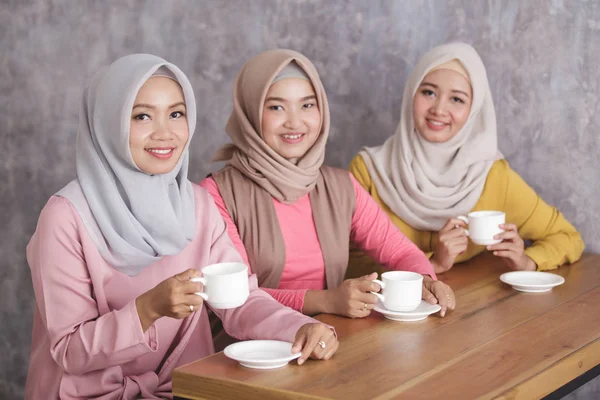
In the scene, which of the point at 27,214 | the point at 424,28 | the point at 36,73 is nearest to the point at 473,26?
the point at 424,28

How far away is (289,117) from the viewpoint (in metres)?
2.59

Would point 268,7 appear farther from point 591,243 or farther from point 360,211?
point 591,243

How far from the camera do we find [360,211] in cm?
280

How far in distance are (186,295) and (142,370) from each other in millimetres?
457

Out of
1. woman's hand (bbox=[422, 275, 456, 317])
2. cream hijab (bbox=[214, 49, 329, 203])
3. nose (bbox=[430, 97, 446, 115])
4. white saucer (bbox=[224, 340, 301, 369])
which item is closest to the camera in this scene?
white saucer (bbox=[224, 340, 301, 369])

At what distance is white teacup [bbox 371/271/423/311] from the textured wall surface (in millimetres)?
1260

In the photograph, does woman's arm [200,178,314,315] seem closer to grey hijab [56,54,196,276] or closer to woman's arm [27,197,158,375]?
grey hijab [56,54,196,276]

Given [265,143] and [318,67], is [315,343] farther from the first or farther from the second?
[318,67]

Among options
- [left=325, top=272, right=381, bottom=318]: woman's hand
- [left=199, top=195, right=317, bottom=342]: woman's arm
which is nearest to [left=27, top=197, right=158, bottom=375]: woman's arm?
[left=199, top=195, right=317, bottom=342]: woman's arm

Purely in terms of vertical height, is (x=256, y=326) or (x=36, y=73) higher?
(x=36, y=73)

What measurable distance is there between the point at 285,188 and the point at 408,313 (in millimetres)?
637

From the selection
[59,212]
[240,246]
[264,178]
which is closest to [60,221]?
[59,212]

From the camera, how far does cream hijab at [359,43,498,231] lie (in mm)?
3000

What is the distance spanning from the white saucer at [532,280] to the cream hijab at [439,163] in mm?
455
